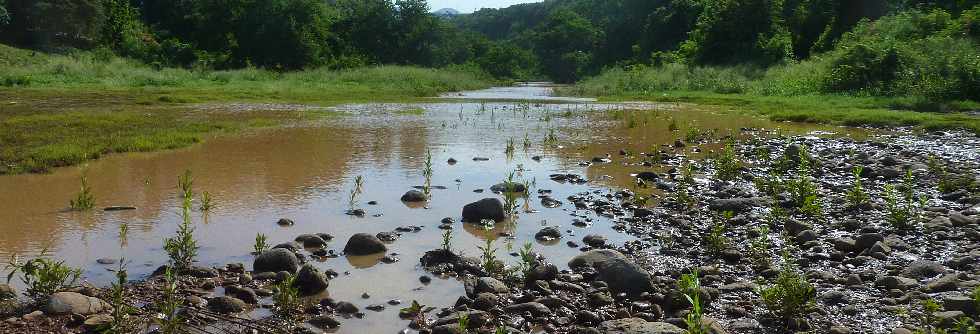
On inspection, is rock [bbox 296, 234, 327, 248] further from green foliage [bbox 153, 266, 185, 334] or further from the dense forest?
the dense forest

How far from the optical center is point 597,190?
440 inches

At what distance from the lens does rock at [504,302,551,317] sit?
5727 millimetres

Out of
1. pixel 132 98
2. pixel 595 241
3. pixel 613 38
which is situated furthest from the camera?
pixel 613 38

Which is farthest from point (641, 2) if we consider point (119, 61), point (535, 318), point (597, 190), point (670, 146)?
point (535, 318)

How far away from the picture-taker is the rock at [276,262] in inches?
264

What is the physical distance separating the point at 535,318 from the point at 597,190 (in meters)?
5.72

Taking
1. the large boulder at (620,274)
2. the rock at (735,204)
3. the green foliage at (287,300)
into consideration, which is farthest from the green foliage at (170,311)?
the rock at (735,204)

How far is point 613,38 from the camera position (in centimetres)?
9962

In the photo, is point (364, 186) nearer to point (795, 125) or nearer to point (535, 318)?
point (535, 318)

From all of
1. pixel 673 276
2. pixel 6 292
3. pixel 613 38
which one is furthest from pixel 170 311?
pixel 613 38

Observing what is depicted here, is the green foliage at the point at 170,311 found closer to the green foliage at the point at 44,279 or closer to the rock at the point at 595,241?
the green foliage at the point at 44,279

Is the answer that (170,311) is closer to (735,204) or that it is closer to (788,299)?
(788,299)

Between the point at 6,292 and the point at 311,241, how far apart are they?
2872 millimetres

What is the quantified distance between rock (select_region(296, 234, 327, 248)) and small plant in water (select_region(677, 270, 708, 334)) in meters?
3.90
